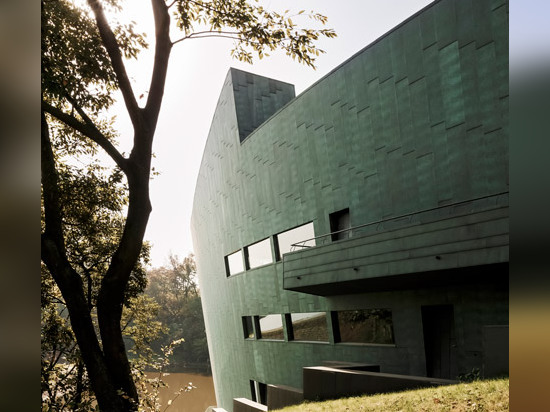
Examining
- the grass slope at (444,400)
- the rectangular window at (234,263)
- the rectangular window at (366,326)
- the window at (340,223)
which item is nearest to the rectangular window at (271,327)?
the rectangular window at (234,263)

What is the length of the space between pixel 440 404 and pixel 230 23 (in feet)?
24.8

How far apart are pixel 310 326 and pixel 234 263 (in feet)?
29.3

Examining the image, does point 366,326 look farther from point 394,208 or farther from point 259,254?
point 259,254

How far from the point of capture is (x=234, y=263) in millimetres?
26406

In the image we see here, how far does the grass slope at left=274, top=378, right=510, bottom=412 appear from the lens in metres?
6.45

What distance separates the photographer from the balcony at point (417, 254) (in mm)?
9812

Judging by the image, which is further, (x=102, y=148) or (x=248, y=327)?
(x=248, y=327)

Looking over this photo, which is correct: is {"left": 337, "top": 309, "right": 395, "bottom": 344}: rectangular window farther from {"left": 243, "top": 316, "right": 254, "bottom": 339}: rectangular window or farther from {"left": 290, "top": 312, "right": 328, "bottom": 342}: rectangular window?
{"left": 243, "top": 316, "right": 254, "bottom": 339}: rectangular window

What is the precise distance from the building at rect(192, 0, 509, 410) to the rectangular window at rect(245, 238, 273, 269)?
0.11 m

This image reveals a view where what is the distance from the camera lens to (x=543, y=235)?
246 cm

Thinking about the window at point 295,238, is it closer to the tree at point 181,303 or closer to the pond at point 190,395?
the pond at point 190,395

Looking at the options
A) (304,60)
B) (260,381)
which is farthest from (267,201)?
(304,60)

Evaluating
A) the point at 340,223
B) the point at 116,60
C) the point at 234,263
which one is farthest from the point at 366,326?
the point at 116,60

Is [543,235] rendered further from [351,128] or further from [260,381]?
[260,381]
